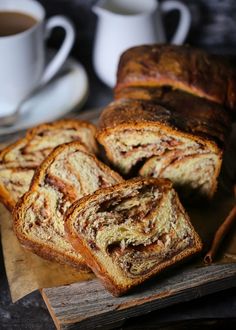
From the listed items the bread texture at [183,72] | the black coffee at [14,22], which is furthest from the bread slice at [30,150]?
the black coffee at [14,22]

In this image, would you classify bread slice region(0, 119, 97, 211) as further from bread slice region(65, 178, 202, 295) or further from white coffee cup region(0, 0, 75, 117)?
white coffee cup region(0, 0, 75, 117)

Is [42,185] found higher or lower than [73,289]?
higher

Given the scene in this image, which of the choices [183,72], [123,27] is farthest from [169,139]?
[123,27]

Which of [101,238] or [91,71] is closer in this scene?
[101,238]

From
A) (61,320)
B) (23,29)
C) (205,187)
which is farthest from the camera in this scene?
(23,29)

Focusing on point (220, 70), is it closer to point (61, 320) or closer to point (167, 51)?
point (167, 51)

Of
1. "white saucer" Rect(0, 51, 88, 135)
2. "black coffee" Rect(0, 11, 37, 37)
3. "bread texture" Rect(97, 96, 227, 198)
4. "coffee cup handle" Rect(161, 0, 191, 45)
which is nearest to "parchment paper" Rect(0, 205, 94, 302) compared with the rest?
"bread texture" Rect(97, 96, 227, 198)

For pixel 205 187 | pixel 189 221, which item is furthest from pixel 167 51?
pixel 189 221
